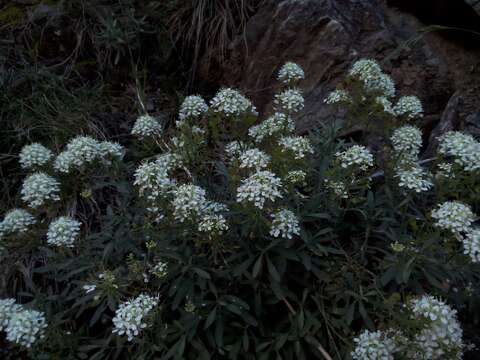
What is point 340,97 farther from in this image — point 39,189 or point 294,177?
point 39,189

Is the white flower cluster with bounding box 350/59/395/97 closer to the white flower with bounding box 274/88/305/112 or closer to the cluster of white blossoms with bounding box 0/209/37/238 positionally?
the white flower with bounding box 274/88/305/112

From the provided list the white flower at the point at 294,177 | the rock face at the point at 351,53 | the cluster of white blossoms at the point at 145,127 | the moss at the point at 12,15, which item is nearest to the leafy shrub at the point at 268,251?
the white flower at the point at 294,177

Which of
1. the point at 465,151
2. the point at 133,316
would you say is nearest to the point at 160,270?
the point at 133,316

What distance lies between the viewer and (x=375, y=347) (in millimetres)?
1989

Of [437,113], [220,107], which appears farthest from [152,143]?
[437,113]

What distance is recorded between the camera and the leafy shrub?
2.17 metres

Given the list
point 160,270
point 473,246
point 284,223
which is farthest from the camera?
point 160,270

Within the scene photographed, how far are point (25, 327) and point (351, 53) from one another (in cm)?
281

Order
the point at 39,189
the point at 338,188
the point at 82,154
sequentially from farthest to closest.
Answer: the point at 82,154 < the point at 39,189 < the point at 338,188

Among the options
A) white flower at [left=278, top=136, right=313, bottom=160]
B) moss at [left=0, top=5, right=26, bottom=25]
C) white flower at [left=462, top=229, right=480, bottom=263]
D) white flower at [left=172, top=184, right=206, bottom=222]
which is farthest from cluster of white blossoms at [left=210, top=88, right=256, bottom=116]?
moss at [left=0, top=5, right=26, bottom=25]

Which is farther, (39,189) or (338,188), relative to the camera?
(39,189)

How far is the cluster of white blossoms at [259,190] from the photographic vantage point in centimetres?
213

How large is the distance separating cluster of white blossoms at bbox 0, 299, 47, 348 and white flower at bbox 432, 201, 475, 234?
6.01 feet

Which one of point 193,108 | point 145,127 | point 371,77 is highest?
point 371,77
